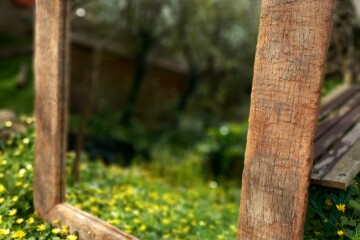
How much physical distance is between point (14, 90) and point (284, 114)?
9.96m

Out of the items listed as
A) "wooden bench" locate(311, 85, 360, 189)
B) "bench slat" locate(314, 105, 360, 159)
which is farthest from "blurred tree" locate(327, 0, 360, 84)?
"bench slat" locate(314, 105, 360, 159)

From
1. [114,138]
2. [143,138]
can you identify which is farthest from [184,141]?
[114,138]

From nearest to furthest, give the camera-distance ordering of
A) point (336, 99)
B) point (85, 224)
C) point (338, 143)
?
point (85, 224)
point (338, 143)
point (336, 99)

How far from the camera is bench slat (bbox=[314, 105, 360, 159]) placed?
3184mm

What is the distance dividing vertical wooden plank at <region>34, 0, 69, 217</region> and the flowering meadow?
245mm

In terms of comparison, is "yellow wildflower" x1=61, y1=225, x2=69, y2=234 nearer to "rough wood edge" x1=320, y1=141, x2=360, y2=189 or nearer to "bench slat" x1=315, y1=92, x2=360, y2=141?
"rough wood edge" x1=320, y1=141, x2=360, y2=189

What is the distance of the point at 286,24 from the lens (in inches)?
89.9

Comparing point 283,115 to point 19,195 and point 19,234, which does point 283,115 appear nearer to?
point 19,234

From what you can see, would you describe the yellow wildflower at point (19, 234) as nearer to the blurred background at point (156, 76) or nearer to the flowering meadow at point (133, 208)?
the flowering meadow at point (133, 208)

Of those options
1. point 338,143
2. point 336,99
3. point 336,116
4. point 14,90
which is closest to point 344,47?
point 336,99

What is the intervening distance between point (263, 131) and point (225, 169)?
5382 mm

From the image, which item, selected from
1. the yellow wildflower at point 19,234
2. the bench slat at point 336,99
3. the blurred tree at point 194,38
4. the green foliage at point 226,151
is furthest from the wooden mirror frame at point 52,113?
the blurred tree at point 194,38

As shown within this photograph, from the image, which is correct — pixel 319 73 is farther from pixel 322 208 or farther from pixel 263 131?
pixel 322 208

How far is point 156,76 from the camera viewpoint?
11.8m
